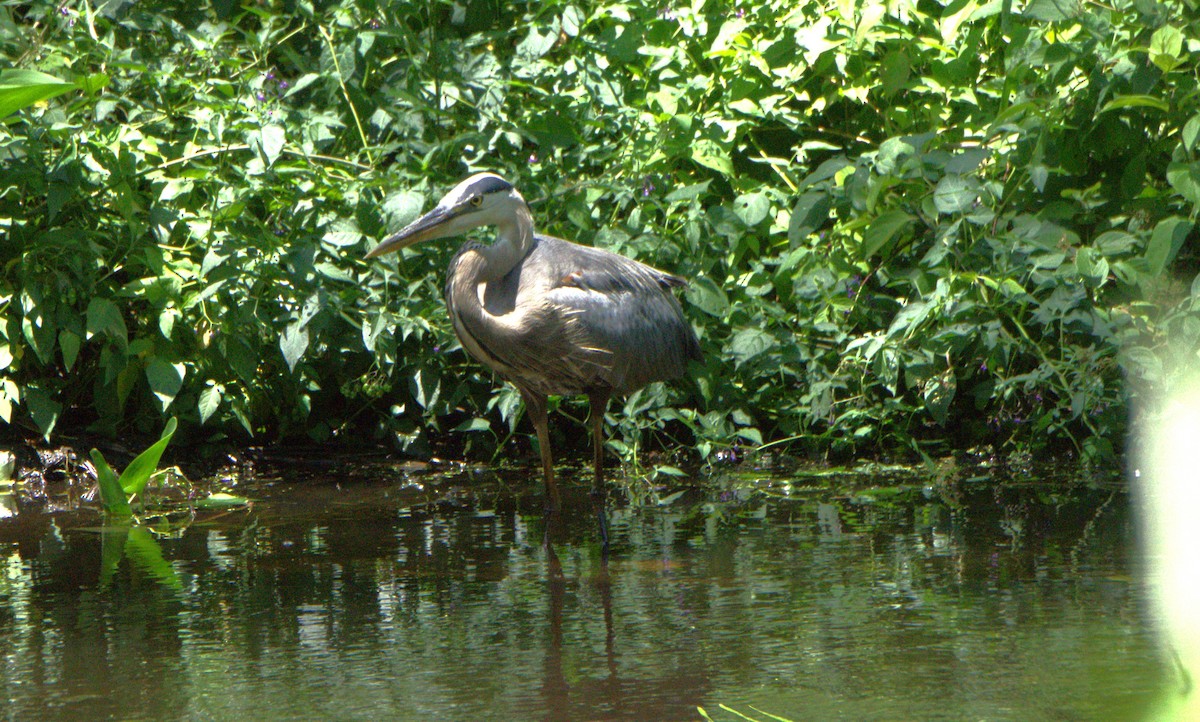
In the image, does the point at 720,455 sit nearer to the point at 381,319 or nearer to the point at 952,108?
the point at 381,319

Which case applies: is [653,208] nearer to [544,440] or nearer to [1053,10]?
[544,440]

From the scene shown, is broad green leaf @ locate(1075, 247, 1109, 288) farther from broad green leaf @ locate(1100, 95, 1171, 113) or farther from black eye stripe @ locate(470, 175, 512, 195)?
black eye stripe @ locate(470, 175, 512, 195)

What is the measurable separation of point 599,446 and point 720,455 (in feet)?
2.48

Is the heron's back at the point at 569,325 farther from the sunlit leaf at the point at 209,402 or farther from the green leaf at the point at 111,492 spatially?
the green leaf at the point at 111,492

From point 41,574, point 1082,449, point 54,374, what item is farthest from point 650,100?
point 41,574

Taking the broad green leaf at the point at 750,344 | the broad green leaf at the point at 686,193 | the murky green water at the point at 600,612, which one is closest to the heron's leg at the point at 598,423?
the murky green water at the point at 600,612

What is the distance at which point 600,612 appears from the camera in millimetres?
3480

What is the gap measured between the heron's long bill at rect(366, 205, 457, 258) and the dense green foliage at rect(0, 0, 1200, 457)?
0.51m

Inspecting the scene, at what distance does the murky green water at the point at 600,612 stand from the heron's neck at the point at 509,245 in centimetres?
85

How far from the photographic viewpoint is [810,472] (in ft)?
17.5

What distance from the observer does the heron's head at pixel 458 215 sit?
A: 4617 millimetres

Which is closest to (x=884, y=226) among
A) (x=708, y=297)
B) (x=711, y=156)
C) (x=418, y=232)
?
(x=708, y=297)

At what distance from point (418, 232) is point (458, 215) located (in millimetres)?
146

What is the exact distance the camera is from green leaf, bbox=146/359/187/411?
5180 millimetres
